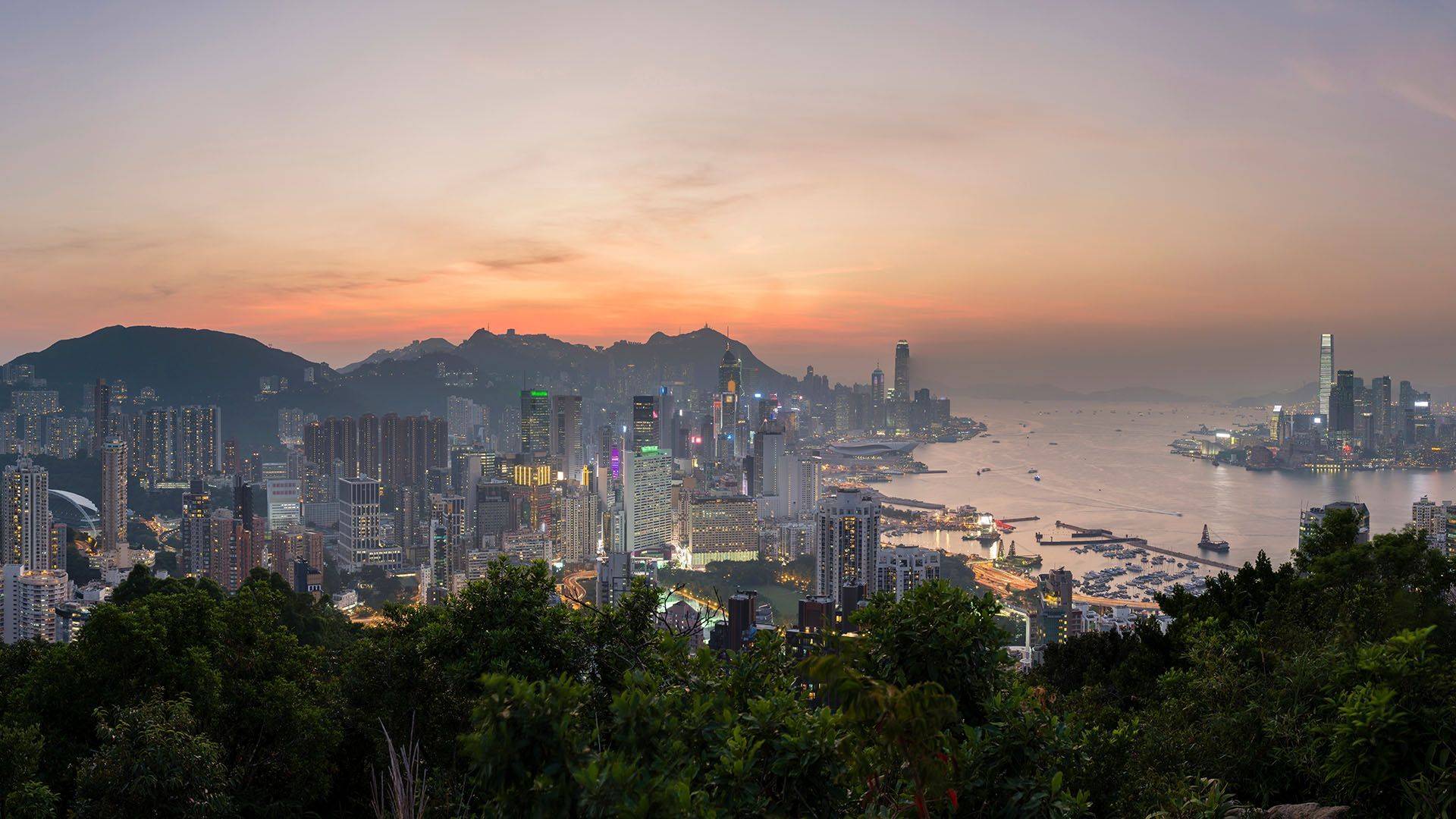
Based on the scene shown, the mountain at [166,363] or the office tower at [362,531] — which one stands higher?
the mountain at [166,363]

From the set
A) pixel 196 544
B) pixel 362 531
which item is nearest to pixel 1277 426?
pixel 362 531

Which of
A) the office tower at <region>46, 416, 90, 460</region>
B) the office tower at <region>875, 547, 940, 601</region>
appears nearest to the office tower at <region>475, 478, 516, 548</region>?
the office tower at <region>875, 547, 940, 601</region>

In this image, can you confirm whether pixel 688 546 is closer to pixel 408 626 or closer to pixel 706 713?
pixel 408 626

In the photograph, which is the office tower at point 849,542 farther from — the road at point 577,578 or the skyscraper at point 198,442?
the skyscraper at point 198,442

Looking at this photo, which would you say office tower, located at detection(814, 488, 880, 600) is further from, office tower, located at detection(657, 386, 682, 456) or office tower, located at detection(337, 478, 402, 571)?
office tower, located at detection(657, 386, 682, 456)

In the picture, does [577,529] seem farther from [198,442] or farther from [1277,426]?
[1277,426]

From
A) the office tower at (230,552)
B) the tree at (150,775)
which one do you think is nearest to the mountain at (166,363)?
the office tower at (230,552)
